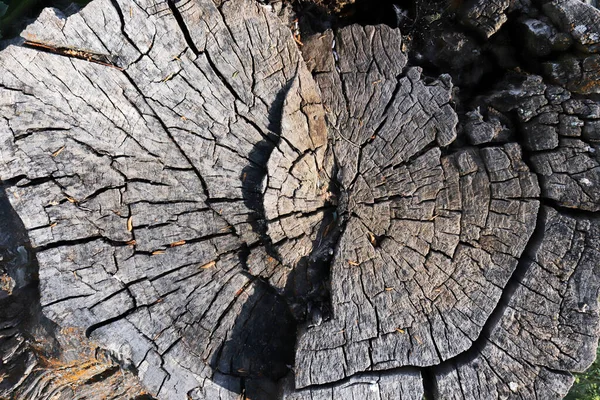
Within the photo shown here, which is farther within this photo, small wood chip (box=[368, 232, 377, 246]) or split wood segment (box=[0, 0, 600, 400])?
small wood chip (box=[368, 232, 377, 246])

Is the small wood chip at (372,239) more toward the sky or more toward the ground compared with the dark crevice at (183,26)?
more toward the ground

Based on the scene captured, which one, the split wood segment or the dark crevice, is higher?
the dark crevice

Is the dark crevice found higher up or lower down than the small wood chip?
higher up

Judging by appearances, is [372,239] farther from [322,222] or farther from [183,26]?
[183,26]

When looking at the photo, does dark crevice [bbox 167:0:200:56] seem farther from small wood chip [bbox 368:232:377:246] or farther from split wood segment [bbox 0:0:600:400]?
small wood chip [bbox 368:232:377:246]

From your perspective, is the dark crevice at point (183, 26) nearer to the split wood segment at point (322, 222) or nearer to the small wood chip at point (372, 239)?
the split wood segment at point (322, 222)

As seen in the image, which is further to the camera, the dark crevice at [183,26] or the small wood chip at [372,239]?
the small wood chip at [372,239]

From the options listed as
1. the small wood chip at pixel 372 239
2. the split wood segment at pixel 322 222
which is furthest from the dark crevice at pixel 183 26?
the small wood chip at pixel 372 239

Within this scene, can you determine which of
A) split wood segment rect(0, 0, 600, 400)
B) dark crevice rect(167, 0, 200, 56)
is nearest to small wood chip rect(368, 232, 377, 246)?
split wood segment rect(0, 0, 600, 400)
